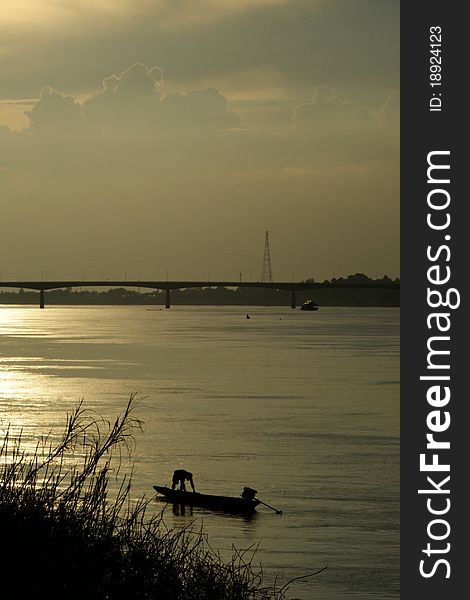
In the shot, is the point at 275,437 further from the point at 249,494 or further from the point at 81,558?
the point at 81,558

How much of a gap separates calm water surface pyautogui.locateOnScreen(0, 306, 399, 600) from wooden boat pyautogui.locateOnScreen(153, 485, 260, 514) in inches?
17.3

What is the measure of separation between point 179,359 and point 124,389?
36799mm

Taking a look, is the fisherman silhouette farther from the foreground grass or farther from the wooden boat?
the foreground grass

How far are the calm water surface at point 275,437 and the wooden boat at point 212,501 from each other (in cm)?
44

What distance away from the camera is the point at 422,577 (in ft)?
52.3

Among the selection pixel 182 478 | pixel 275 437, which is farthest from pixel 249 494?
pixel 275 437

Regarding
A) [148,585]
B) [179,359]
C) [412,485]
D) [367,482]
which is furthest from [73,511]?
[179,359]

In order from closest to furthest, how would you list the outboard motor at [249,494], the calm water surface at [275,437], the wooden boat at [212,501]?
the calm water surface at [275,437], the outboard motor at [249,494], the wooden boat at [212,501]

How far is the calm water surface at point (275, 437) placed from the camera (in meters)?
28.0

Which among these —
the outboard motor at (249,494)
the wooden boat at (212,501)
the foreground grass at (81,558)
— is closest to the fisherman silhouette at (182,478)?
the wooden boat at (212,501)

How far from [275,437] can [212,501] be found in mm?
16505

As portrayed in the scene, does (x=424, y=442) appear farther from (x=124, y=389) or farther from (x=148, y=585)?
(x=124, y=389)

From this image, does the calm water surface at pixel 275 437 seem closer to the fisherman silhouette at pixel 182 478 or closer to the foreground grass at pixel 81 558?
the fisherman silhouette at pixel 182 478

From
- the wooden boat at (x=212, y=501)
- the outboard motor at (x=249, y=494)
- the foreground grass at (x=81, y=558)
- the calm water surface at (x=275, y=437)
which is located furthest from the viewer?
the wooden boat at (x=212, y=501)
